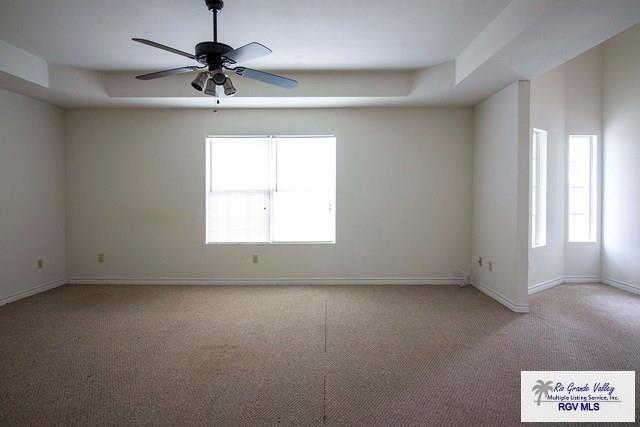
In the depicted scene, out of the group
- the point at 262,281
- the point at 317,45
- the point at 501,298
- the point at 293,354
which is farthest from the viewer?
the point at 262,281

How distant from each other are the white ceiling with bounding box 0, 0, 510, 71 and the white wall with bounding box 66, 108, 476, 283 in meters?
1.02

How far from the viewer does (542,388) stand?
7.22 ft

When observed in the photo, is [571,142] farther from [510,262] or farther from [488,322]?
[488,322]

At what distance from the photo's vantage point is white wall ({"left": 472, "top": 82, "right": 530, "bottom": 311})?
367cm

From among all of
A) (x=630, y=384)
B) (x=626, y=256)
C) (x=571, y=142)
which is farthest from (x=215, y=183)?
(x=626, y=256)

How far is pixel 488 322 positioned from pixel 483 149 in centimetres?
231

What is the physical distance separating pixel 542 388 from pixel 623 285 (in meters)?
3.57

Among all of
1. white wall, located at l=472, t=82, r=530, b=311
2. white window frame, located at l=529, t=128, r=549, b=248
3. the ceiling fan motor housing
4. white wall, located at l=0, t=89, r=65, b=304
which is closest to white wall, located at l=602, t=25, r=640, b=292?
white window frame, located at l=529, t=128, r=549, b=248

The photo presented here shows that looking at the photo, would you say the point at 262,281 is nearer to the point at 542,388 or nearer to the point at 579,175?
the point at 542,388

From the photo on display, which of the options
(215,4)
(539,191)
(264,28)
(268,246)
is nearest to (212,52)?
(215,4)

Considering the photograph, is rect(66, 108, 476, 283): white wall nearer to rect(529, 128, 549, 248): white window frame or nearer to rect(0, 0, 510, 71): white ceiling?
rect(529, 128, 549, 248): white window frame

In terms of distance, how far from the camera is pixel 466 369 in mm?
2436

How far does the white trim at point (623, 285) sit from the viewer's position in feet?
14.4

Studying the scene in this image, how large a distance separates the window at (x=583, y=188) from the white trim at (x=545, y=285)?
64 centimetres
